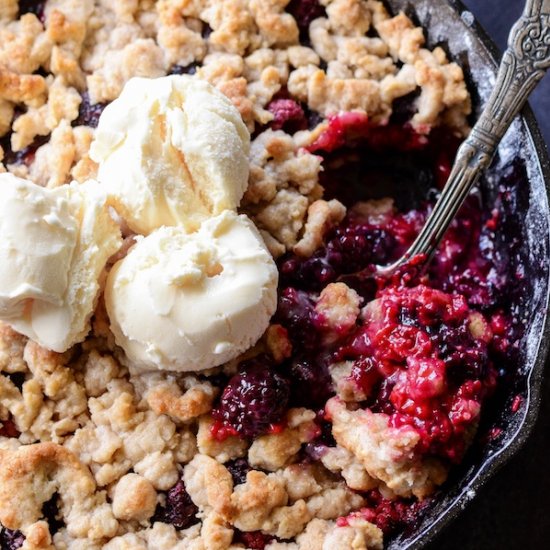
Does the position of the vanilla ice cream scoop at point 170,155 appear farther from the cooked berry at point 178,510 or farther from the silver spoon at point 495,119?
the cooked berry at point 178,510

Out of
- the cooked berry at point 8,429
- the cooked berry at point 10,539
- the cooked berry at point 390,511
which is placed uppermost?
the cooked berry at point 390,511

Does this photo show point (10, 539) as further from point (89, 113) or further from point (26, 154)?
point (89, 113)

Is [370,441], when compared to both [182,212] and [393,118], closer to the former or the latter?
[182,212]

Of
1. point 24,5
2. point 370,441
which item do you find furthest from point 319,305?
point 24,5

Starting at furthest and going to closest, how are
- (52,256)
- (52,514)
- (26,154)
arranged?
(26,154) → (52,514) → (52,256)

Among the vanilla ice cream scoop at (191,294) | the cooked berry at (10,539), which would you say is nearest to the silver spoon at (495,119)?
the vanilla ice cream scoop at (191,294)

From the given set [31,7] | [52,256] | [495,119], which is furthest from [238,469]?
[31,7]
